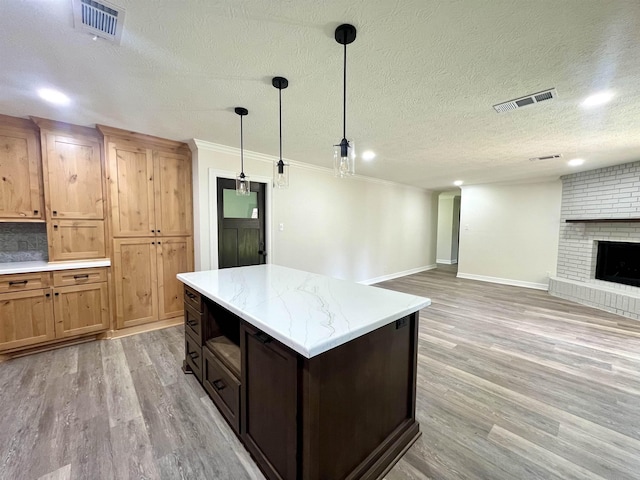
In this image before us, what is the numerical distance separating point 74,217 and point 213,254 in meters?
1.50

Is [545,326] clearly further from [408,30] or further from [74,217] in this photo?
[74,217]

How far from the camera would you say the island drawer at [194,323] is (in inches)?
81.3

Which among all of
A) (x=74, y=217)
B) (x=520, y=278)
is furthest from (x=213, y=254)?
(x=520, y=278)

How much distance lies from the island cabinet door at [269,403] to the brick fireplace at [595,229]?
5.42 metres

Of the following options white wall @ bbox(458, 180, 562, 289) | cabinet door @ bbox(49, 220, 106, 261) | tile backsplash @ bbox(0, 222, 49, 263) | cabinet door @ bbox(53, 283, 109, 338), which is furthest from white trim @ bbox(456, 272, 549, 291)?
tile backsplash @ bbox(0, 222, 49, 263)

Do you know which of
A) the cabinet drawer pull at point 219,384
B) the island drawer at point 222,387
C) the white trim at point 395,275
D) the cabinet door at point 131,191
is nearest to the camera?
the island drawer at point 222,387

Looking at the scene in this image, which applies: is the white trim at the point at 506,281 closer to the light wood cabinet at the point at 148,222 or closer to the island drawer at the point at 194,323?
the light wood cabinet at the point at 148,222

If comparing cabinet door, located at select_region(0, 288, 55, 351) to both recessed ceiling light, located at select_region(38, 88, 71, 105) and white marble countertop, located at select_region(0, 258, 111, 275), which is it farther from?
recessed ceiling light, located at select_region(38, 88, 71, 105)

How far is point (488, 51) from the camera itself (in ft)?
5.23

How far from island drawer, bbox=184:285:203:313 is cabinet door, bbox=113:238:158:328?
141 centimetres

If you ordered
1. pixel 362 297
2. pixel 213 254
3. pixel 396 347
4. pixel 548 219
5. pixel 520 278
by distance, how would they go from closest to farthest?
1. pixel 396 347
2. pixel 362 297
3. pixel 213 254
4. pixel 548 219
5. pixel 520 278

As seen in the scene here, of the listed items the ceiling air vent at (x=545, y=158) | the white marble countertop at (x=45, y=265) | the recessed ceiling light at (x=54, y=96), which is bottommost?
the white marble countertop at (x=45, y=265)

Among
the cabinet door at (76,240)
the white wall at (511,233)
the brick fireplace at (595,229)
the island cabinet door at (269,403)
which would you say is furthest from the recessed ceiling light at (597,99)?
the cabinet door at (76,240)

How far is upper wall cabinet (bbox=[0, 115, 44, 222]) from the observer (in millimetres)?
2668
